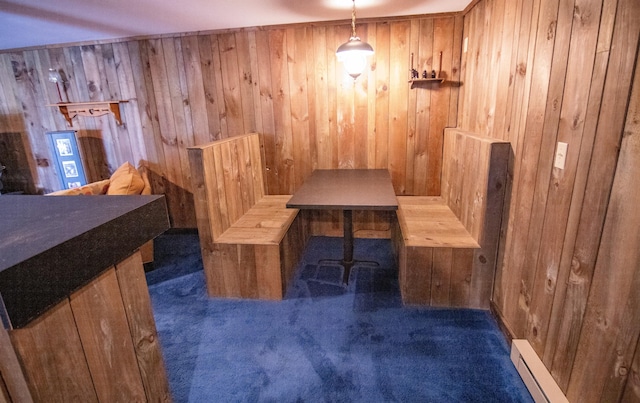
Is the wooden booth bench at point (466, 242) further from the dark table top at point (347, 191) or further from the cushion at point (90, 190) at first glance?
the cushion at point (90, 190)

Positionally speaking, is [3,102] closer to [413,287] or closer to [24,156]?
[24,156]

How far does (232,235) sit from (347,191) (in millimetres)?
910

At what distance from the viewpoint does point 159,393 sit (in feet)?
3.12

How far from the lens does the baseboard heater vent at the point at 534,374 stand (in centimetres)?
141

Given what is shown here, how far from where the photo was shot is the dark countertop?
0.50 m

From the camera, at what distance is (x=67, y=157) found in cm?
351

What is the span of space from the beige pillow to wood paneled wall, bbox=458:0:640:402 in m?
2.91

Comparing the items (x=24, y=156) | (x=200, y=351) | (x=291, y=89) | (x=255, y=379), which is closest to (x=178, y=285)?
(x=200, y=351)

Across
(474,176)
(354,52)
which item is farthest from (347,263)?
(354,52)

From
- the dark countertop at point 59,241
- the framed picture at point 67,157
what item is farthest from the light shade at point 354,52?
the framed picture at point 67,157

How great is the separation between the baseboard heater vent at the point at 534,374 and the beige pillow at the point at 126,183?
119 inches

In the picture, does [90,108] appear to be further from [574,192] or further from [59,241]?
[574,192]

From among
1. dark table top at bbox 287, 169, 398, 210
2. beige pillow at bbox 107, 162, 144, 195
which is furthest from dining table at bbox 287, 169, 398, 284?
beige pillow at bbox 107, 162, 144, 195

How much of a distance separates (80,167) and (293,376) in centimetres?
330
